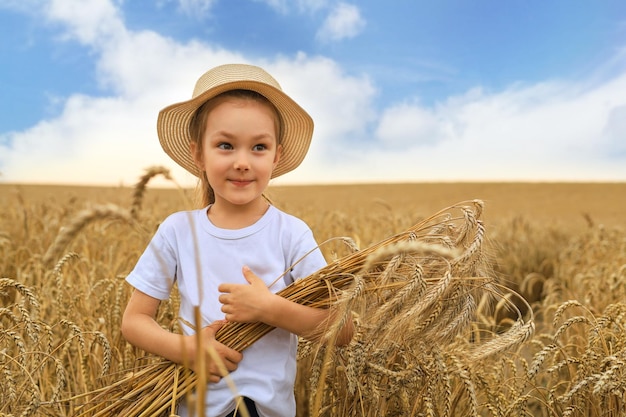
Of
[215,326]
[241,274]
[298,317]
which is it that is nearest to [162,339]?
[215,326]

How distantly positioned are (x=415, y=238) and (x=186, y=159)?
96cm

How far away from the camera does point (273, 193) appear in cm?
209

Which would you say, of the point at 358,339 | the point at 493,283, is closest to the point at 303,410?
the point at 358,339

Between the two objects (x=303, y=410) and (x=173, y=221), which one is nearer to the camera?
(x=173, y=221)

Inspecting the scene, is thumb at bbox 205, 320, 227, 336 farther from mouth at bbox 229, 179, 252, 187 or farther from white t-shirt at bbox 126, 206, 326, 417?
mouth at bbox 229, 179, 252, 187

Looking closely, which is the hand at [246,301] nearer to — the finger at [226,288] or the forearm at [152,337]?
the finger at [226,288]

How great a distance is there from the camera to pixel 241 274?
1646 millimetres

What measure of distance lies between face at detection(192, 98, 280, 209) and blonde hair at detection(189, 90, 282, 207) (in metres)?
0.02

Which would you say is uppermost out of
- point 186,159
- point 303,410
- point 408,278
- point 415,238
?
point 186,159

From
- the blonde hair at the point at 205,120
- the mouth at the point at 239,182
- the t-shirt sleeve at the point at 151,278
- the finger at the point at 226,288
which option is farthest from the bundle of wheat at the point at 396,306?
the blonde hair at the point at 205,120

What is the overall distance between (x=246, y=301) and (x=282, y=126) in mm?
667

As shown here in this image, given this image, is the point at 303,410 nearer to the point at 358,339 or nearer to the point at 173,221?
the point at 358,339

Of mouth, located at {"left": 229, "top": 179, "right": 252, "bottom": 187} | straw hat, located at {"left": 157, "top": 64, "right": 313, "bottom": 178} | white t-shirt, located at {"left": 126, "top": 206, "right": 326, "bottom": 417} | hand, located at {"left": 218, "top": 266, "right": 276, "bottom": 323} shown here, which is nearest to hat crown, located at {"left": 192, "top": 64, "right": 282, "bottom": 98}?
straw hat, located at {"left": 157, "top": 64, "right": 313, "bottom": 178}

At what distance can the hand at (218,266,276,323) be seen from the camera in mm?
1443
